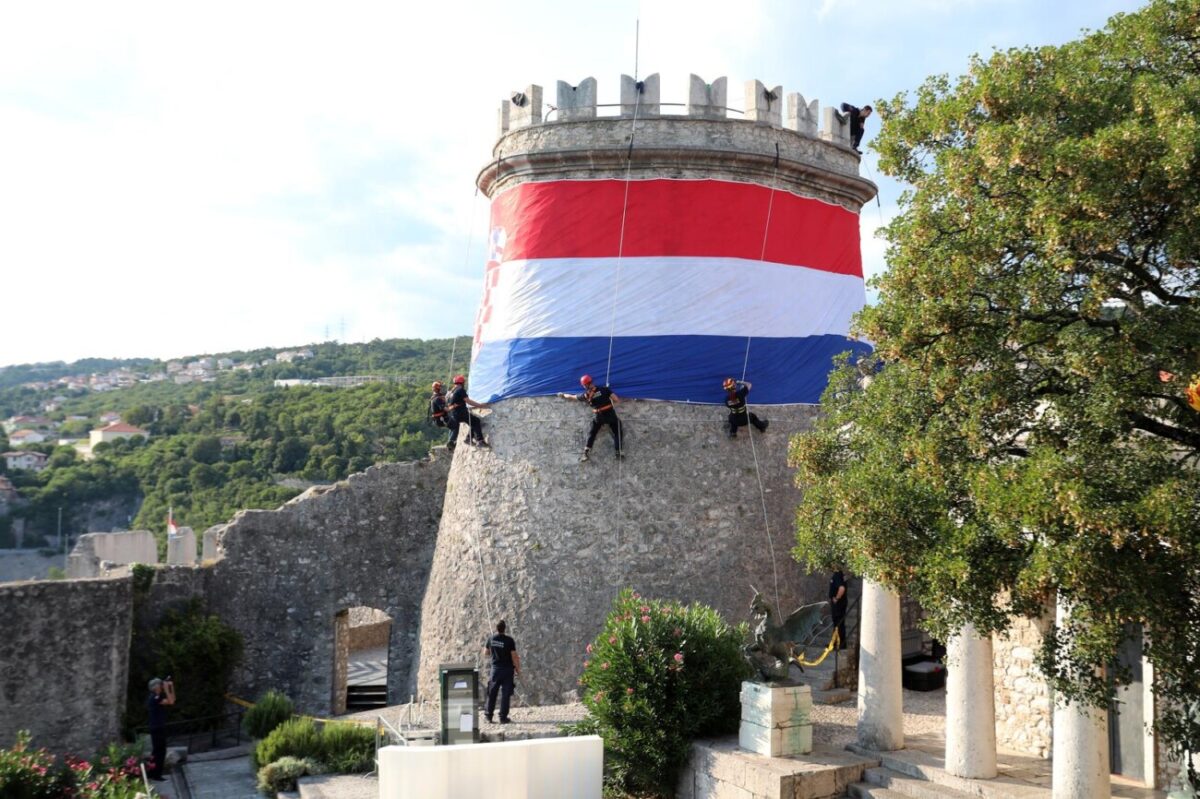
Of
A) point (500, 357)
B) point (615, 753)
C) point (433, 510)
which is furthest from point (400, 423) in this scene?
point (615, 753)

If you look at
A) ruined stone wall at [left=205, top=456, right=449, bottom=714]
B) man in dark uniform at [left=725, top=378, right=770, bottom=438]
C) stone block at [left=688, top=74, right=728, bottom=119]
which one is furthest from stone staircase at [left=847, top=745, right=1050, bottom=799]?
stone block at [left=688, top=74, right=728, bottom=119]

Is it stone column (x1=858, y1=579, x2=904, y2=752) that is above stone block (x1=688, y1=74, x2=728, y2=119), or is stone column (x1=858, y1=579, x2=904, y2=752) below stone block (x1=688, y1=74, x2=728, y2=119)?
below

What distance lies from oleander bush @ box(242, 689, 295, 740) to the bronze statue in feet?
27.5

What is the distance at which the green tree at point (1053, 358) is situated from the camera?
6.93 m

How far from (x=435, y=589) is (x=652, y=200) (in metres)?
7.95

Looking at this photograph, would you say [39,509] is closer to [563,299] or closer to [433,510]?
[433,510]

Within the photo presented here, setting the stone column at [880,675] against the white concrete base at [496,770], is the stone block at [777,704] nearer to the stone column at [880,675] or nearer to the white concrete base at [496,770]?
the stone column at [880,675]

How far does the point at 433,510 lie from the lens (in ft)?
63.7

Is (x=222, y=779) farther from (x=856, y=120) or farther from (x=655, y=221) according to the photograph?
(x=856, y=120)

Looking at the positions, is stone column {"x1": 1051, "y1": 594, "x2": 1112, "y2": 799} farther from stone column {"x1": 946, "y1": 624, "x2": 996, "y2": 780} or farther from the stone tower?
the stone tower

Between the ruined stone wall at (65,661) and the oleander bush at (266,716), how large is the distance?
2.07m

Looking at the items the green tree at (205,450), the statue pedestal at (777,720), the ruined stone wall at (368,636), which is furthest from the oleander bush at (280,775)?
the green tree at (205,450)

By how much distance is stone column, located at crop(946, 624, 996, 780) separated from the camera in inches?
404

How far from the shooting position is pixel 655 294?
53.1 feet
